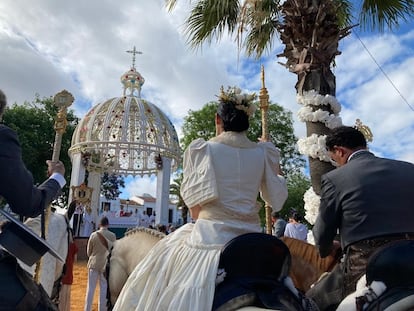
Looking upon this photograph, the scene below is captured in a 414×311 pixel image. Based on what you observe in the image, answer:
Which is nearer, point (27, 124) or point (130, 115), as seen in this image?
point (130, 115)

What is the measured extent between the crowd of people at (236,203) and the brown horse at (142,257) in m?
1.08

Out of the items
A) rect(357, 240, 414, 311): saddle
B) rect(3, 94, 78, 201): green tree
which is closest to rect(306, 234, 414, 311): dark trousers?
rect(357, 240, 414, 311): saddle

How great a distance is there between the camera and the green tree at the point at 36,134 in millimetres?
27891

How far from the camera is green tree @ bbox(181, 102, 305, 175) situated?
31.7m

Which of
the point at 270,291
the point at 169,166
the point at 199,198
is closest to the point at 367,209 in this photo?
the point at 270,291

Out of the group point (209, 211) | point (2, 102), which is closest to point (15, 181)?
point (2, 102)

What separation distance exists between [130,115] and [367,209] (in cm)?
2199

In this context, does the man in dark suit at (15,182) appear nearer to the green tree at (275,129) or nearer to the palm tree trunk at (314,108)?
the palm tree trunk at (314,108)

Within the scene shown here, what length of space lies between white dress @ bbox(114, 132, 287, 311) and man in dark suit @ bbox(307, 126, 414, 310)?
499mm

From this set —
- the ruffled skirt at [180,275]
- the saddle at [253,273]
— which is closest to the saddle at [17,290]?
the ruffled skirt at [180,275]

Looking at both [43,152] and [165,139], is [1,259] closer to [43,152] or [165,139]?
[165,139]

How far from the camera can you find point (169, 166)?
24.0 m

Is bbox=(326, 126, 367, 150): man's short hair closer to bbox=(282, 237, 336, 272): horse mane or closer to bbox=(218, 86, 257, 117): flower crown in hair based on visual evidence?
bbox=(218, 86, 257, 117): flower crown in hair

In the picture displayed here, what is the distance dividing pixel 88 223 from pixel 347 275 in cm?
2152
